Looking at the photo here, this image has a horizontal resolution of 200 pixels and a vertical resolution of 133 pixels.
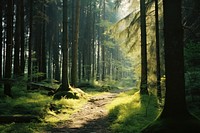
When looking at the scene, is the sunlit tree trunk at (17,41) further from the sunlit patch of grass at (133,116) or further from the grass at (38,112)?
the sunlit patch of grass at (133,116)

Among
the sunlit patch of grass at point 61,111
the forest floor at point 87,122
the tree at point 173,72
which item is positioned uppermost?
the tree at point 173,72

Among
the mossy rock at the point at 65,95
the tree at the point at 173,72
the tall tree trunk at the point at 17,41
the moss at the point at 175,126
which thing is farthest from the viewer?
the tall tree trunk at the point at 17,41

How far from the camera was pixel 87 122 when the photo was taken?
11.0 metres

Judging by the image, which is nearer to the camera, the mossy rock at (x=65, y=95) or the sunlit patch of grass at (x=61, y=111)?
the sunlit patch of grass at (x=61, y=111)

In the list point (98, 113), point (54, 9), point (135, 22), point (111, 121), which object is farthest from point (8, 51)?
point (54, 9)

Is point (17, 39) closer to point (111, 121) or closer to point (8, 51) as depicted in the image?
point (8, 51)

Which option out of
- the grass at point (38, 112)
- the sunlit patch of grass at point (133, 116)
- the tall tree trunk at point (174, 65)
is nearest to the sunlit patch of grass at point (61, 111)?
the grass at point (38, 112)

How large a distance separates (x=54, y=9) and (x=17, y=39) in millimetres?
19451

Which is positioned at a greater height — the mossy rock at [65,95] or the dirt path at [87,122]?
the mossy rock at [65,95]

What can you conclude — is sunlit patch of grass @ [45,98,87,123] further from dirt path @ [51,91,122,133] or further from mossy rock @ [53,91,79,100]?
mossy rock @ [53,91,79,100]

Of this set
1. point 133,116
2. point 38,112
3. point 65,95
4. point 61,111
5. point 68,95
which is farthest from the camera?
Answer: point 68,95

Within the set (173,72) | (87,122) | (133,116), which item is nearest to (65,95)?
(87,122)

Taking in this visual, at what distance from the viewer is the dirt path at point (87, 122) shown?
31.5 ft

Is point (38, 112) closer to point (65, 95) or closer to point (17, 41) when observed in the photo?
point (65, 95)
